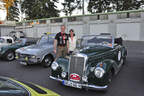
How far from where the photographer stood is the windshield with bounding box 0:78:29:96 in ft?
6.39

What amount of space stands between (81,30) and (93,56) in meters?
23.4

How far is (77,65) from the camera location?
3797 millimetres

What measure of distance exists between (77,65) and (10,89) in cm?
207

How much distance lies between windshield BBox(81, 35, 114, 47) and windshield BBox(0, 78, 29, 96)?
3.40 metres

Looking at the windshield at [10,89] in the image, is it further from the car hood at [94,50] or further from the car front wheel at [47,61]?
the car front wheel at [47,61]

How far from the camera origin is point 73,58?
3924 millimetres

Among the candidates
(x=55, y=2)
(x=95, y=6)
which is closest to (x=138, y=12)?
(x=95, y=6)

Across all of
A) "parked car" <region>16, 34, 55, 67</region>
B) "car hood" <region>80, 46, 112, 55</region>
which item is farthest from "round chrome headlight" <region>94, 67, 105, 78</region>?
"parked car" <region>16, 34, 55, 67</region>

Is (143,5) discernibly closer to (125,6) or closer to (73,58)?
(125,6)

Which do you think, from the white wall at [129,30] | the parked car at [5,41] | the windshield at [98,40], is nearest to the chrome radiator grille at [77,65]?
the windshield at [98,40]

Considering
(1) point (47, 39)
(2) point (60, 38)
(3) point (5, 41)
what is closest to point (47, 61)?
(1) point (47, 39)

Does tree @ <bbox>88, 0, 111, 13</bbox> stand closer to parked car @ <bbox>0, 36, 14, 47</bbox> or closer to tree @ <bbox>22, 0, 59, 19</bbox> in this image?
tree @ <bbox>22, 0, 59, 19</bbox>

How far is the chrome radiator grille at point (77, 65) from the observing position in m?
3.72

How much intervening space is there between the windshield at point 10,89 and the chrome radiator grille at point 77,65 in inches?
71.3
